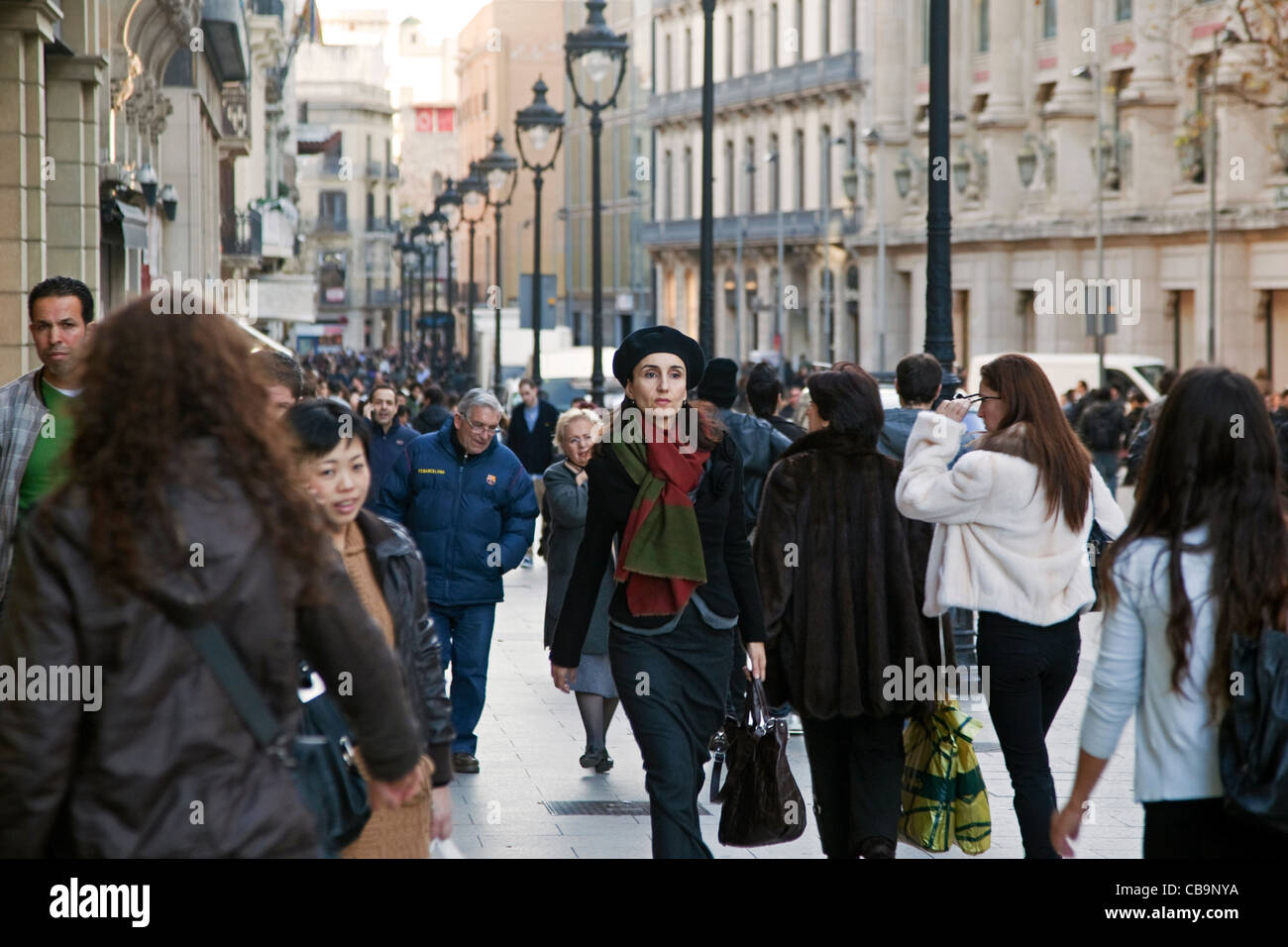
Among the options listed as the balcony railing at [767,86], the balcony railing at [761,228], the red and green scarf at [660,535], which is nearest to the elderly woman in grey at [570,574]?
the red and green scarf at [660,535]

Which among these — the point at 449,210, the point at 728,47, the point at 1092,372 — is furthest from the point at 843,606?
the point at 728,47

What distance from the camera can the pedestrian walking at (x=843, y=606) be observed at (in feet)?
23.2

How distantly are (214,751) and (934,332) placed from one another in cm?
943

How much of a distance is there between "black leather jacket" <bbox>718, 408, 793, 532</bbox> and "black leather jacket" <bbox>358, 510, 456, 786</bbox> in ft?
19.5

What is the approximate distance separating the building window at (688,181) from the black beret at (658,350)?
250ft

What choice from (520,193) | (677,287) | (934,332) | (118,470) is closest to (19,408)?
(118,470)

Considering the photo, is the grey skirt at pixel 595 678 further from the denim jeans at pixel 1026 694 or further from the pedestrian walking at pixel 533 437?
the pedestrian walking at pixel 533 437

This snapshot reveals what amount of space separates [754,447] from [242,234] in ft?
112

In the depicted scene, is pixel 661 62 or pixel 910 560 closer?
pixel 910 560

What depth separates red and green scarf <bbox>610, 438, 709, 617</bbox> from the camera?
21.5 feet

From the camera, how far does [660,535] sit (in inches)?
260

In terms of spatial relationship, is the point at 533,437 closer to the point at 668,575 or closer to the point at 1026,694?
the point at 1026,694
